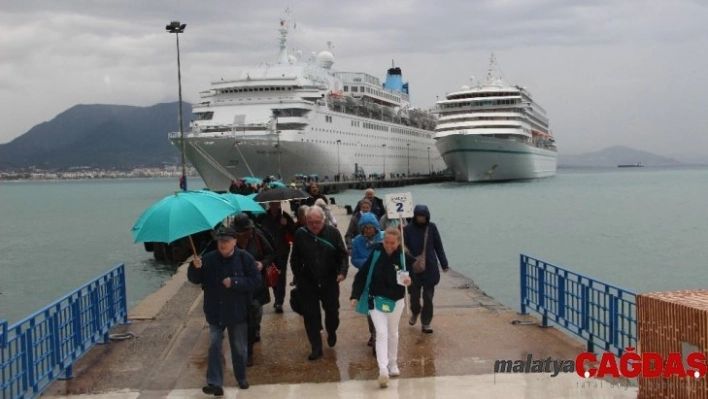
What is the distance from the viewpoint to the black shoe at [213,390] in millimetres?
5828

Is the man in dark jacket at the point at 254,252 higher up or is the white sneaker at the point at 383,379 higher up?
the man in dark jacket at the point at 254,252

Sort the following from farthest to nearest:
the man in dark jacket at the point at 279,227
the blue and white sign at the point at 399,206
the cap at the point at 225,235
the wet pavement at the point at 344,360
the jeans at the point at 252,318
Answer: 1. the man in dark jacket at the point at 279,227
2. the blue and white sign at the point at 399,206
3. the jeans at the point at 252,318
4. the wet pavement at the point at 344,360
5. the cap at the point at 225,235

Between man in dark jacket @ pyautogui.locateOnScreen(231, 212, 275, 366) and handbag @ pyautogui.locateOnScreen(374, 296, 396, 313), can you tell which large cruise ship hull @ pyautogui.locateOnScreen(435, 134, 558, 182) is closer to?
man in dark jacket @ pyautogui.locateOnScreen(231, 212, 275, 366)

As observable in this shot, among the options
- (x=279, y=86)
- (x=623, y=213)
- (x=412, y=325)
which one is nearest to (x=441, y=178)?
(x=279, y=86)

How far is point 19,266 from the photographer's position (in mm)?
26781

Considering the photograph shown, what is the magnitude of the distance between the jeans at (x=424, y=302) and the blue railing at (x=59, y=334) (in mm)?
3424

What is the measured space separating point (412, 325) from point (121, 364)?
10.8 ft

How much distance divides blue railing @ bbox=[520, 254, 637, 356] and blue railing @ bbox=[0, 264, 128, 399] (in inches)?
193

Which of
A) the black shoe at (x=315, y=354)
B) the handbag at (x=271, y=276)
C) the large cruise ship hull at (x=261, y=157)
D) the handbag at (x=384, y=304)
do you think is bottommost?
the black shoe at (x=315, y=354)

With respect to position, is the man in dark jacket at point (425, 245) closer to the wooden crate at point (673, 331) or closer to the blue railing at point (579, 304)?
the blue railing at point (579, 304)

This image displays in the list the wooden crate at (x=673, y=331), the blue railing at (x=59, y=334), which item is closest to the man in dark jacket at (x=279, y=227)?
the blue railing at (x=59, y=334)

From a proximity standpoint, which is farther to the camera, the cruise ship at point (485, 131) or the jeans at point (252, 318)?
the cruise ship at point (485, 131)

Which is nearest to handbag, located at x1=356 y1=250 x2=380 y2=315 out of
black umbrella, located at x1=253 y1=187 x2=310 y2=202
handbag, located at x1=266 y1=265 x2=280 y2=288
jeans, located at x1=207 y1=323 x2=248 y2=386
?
jeans, located at x1=207 y1=323 x2=248 y2=386

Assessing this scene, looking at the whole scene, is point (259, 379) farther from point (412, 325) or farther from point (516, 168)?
point (516, 168)
